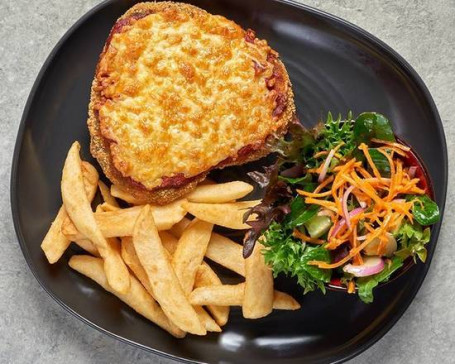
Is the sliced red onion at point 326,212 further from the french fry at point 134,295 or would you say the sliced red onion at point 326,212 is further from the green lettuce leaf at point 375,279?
the french fry at point 134,295

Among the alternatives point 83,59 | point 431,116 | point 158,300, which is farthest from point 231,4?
point 158,300

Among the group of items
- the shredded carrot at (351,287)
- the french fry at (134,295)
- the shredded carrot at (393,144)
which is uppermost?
the shredded carrot at (393,144)

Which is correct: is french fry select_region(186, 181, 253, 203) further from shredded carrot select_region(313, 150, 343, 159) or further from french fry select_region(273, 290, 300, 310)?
french fry select_region(273, 290, 300, 310)

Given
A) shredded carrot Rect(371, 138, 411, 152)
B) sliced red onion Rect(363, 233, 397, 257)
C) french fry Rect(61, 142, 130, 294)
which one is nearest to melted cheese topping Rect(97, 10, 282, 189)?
french fry Rect(61, 142, 130, 294)

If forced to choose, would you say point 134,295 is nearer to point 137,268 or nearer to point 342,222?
point 137,268

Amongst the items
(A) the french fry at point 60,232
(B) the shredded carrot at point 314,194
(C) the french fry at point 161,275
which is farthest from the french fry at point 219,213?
(A) the french fry at point 60,232

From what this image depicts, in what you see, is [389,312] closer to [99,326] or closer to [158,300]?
[158,300]
